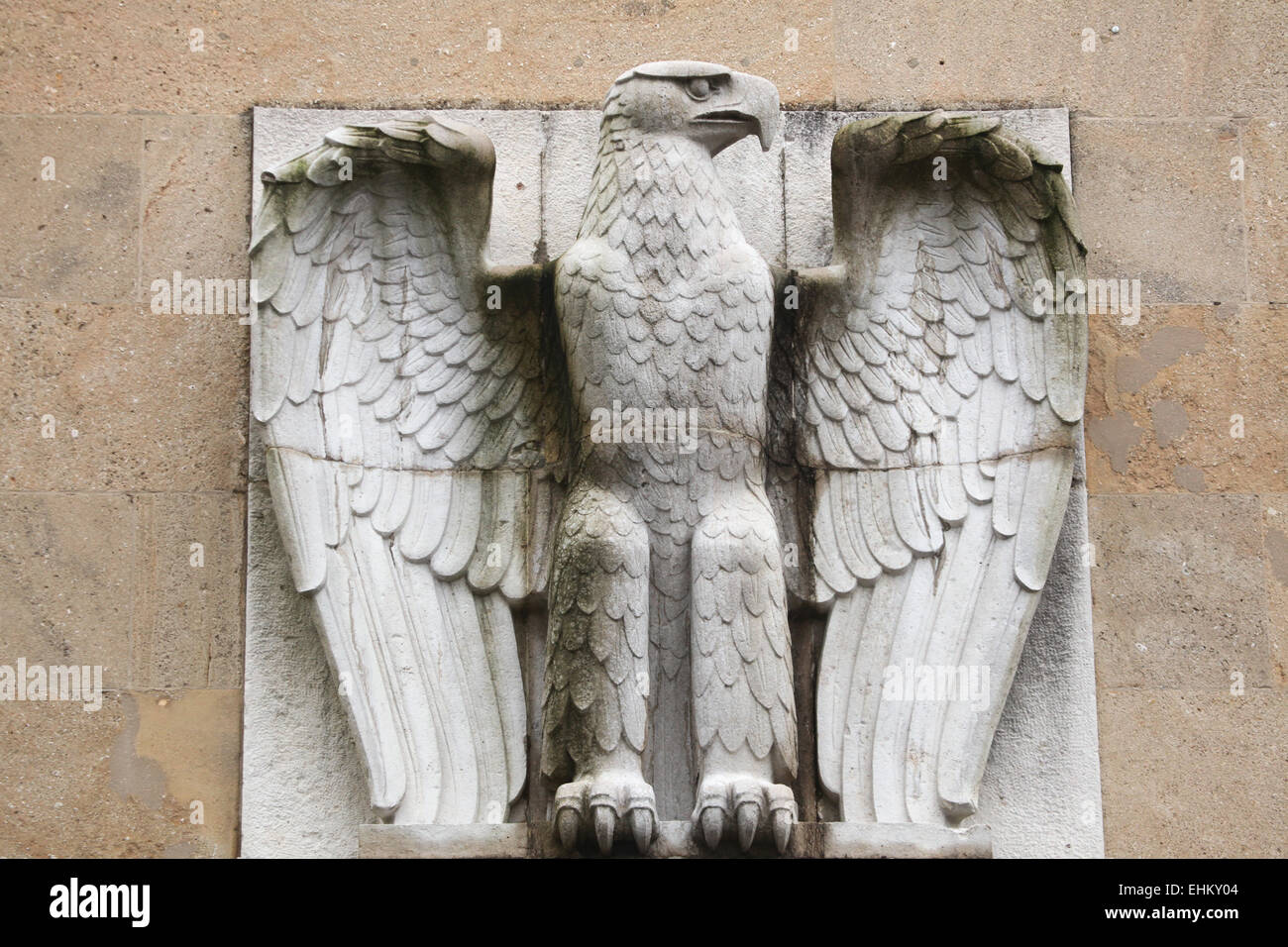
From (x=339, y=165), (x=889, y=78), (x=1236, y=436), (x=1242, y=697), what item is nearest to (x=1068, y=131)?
(x=889, y=78)

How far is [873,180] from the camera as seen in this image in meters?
7.06

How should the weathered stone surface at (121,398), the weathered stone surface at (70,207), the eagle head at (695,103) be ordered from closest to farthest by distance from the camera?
the eagle head at (695,103)
the weathered stone surface at (121,398)
the weathered stone surface at (70,207)

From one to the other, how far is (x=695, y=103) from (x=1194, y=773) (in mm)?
2589

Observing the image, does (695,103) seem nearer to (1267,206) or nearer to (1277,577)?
(1267,206)

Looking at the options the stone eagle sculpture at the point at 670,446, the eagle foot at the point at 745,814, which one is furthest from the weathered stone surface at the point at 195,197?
the eagle foot at the point at 745,814

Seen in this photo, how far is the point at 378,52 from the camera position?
7.68 meters

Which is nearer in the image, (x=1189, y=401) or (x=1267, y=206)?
(x=1189, y=401)

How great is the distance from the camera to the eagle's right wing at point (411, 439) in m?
6.71

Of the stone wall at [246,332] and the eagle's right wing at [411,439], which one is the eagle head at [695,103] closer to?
the eagle's right wing at [411,439]

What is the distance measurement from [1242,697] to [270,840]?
120 inches

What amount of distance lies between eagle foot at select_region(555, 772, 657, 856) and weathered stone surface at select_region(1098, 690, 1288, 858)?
5.08 ft

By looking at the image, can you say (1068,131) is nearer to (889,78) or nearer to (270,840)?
(889,78)

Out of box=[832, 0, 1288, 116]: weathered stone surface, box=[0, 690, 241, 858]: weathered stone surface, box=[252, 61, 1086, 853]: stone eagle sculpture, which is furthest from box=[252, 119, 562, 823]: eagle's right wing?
box=[832, 0, 1288, 116]: weathered stone surface

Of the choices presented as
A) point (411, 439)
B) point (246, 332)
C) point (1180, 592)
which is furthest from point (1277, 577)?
point (246, 332)
